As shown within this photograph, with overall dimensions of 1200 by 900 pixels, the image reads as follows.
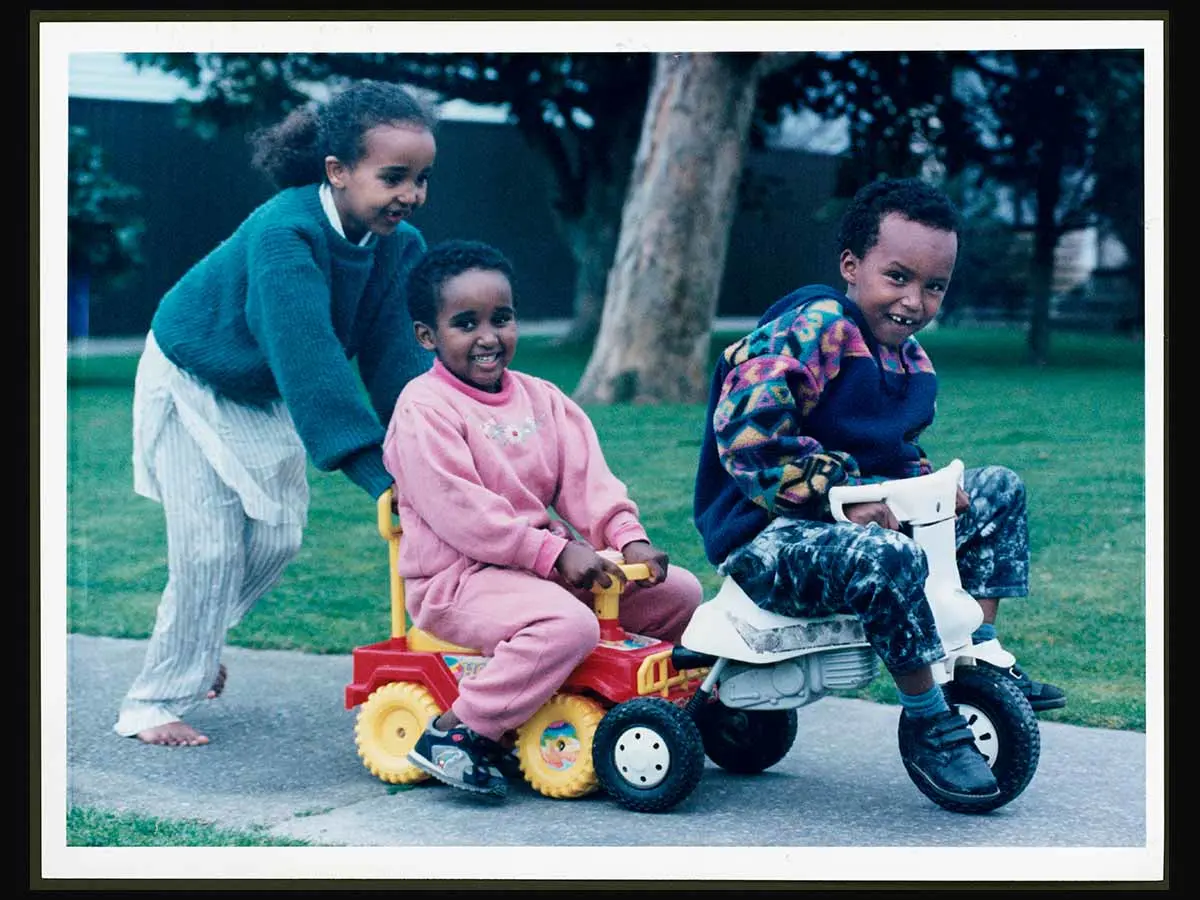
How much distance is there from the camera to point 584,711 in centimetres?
387

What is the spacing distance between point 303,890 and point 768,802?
3.61 ft

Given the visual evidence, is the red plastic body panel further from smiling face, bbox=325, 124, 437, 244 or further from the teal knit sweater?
smiling face, bbox=325, 124, 437, 244

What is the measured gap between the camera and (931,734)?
12.0 ft

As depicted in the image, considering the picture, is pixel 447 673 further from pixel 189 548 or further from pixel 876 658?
pixel 876 658

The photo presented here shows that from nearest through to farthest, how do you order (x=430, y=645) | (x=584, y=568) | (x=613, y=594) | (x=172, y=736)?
(x=584, y=568) < (x=613, y=594) < (x=430, y=645) < (x=172, y=736)

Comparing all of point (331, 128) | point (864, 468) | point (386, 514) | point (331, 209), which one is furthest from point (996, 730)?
point (331, 128)

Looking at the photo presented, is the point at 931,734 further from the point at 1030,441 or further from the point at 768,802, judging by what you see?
the point at 1030,441

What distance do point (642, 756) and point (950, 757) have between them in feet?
2.26

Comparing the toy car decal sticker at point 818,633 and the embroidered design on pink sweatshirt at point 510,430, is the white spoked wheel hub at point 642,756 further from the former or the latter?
the embroidered design on pink sweatshirt at point 510,430

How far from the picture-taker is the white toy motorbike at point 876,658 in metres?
3.70

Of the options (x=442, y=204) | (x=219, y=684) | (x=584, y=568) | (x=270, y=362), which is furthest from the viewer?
(x=442, y=204)

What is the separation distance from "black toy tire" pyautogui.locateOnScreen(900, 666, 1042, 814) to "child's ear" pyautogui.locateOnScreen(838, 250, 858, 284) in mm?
971

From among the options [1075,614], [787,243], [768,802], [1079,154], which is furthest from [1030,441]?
[768,802]

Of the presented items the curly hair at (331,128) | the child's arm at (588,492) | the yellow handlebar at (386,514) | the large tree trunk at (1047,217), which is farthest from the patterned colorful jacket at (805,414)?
the large tree trunk at (1047,217)
